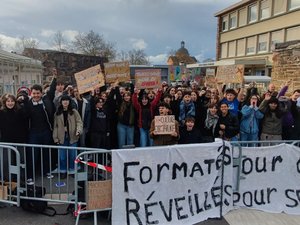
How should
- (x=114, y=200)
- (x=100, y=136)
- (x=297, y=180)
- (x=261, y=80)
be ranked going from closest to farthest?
1. (x=114, y=200)
2. (x=297, y=180)
3. (x=100, y=136)
4. (x=261, y=80)

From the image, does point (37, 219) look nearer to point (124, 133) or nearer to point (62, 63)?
point (124, 133)

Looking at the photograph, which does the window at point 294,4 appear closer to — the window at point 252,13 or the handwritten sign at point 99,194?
the window at point 252,13

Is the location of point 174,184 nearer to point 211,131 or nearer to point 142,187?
point 142,187

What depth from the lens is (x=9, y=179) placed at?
488cm

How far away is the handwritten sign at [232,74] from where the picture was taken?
8641 mm

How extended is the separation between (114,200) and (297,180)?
3.21 m

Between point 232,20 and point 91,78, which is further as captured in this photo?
point 232,20

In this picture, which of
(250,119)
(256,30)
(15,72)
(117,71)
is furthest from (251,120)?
(256,30)

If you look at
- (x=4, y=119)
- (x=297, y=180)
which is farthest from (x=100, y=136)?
(x=297, y=180)

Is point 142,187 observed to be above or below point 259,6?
below

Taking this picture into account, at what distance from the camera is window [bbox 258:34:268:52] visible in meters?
33.8

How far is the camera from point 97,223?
4.64m

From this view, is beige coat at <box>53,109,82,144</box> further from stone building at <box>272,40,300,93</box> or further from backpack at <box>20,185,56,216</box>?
stone building at <box>272,40,300,93</box>

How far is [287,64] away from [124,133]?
8.40m
